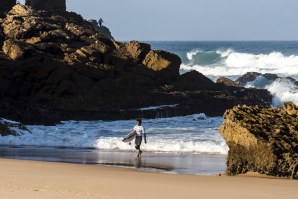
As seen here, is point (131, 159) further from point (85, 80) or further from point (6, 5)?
point (6, 5)

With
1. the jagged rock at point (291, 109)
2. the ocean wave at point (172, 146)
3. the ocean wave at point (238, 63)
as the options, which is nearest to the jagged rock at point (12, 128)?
the ocean wave at point (172, 146)

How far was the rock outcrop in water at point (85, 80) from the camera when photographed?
84.4 feet

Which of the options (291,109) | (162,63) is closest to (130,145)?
(291,109)

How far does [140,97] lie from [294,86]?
672 inches

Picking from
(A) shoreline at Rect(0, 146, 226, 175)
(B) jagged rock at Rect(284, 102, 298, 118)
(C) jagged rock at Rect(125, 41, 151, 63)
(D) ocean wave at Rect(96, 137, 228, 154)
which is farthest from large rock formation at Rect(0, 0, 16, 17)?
(B) jagged rock at Rect(284, 102, 298, 118)

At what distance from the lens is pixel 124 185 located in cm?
954

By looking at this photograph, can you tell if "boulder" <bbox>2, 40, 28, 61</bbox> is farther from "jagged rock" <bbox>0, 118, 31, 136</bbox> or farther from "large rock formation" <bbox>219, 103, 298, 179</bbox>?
"large rock formation" <bbox>219, 103, 298, 179</bbox>

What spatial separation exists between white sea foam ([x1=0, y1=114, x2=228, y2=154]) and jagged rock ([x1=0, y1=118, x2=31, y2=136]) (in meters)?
0.26

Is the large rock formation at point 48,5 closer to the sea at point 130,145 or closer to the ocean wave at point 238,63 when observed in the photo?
the sea at point 130,145

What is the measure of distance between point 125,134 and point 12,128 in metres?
3.81

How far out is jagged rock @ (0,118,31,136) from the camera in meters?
20.1

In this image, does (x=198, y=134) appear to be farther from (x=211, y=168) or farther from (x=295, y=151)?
(x=295, y=151)

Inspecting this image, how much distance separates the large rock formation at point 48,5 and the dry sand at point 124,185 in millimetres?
26895

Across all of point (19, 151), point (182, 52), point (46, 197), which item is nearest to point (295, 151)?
point (46, 197)
